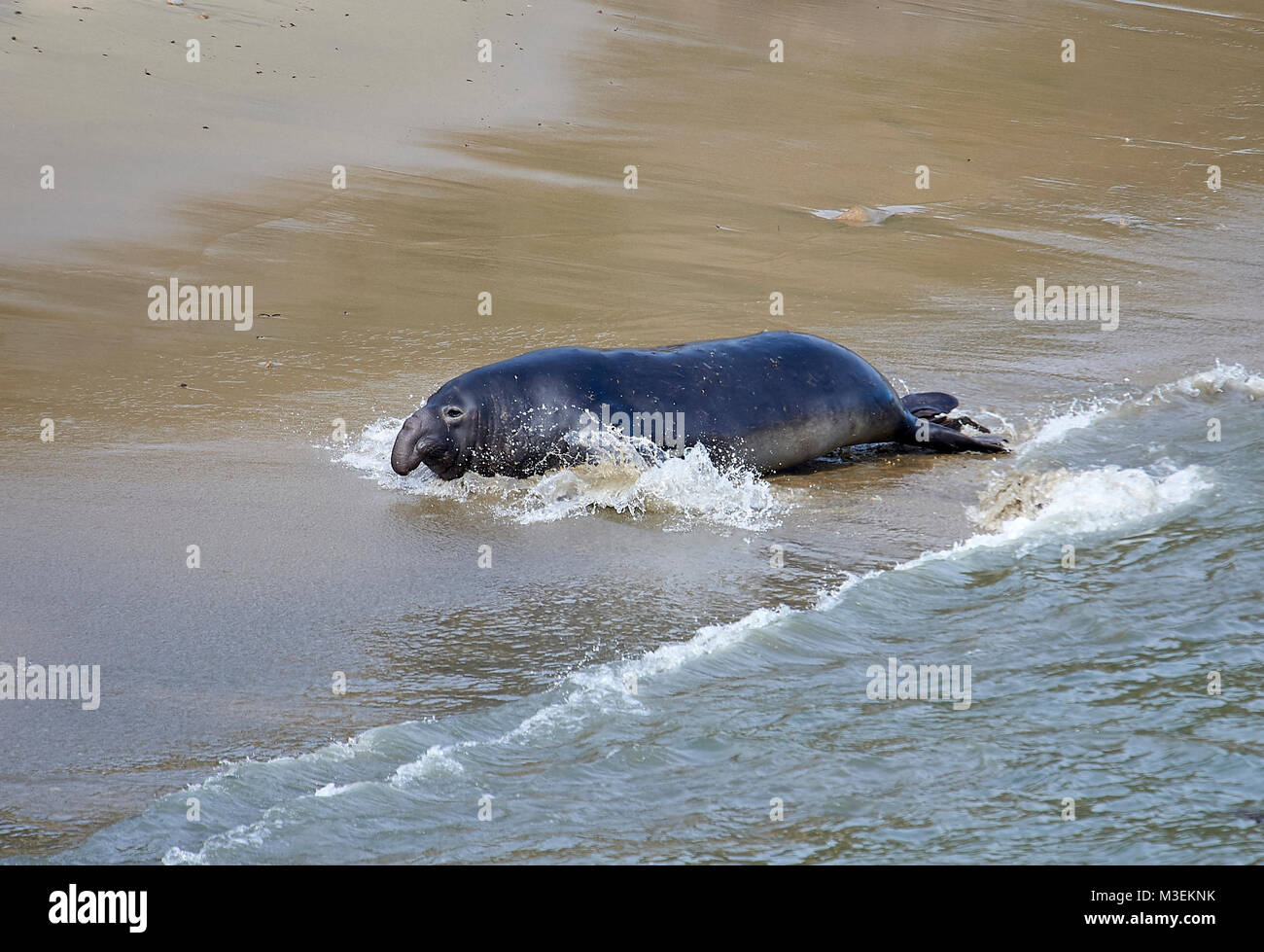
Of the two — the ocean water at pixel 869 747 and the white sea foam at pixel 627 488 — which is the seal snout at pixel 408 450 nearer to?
the white sea foam at pixel 627 488

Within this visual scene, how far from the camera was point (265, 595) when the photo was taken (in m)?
4.93

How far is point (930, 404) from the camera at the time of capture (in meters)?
7.11

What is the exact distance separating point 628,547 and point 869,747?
1.80 meters

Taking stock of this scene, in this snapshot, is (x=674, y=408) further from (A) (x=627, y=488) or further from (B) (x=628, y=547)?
(B) (x=628, y=547)

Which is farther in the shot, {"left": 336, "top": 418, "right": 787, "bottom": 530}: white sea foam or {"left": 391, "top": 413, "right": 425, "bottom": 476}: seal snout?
{"left": 391, "top": 413, "right": 425, "bottom": 476}: seal snout

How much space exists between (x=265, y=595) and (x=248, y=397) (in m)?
2.38

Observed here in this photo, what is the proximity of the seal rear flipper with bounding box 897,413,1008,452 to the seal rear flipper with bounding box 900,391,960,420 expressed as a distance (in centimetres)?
11

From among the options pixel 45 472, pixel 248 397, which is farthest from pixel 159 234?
pixel 45 472

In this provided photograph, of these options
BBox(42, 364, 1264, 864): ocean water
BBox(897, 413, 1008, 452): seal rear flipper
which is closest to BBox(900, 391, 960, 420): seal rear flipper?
BBox(897, 413, 1008, 452): seal rear flipper

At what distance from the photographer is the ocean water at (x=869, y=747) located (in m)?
3.45

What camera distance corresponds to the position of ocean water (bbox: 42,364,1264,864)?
3451mm

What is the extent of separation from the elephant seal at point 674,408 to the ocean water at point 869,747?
0.73 meters

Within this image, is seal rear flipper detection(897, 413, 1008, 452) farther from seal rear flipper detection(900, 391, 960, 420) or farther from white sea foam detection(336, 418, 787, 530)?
white sea foam detection(336, 418, 787, 530)

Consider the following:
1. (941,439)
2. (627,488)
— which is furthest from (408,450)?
(941,439)
